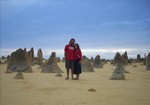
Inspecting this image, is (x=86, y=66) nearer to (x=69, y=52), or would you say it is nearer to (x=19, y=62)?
(x=19, y=62)

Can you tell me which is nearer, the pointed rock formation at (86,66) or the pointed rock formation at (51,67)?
the pointed rock formation at (51,67)

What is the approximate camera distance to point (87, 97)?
25.0 feet

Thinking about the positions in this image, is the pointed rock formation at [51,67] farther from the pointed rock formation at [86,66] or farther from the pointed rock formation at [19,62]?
the pointed rock formation at [86,66]

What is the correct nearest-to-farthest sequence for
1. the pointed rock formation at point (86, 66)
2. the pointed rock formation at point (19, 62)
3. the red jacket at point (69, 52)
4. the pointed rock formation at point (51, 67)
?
the red jacket at point (69, 52), the pointed rock formation at point (19, 62), the pointed rock formation at point (51, 67), the pointed rock formation at point (86, 66)

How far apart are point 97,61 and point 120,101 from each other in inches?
869

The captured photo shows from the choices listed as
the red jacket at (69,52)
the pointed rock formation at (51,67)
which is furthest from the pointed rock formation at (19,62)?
the red jacket at (69,52)

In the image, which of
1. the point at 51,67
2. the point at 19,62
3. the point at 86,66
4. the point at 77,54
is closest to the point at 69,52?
the point at 77,54

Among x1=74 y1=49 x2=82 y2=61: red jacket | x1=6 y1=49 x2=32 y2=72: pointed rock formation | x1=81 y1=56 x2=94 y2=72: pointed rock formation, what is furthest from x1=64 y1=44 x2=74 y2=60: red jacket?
x1=81 y1=56 x2=94 y2=72: pointed rock formation

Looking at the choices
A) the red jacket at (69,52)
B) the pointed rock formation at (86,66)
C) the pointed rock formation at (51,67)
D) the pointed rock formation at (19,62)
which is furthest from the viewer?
the pointed rock formation at (86,66)

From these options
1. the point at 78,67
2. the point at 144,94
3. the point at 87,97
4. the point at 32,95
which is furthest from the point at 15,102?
the point at 78,67

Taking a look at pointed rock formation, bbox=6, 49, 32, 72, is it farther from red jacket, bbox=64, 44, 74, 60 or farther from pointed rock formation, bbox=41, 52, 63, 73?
red jacket, bbox=64, 44, 74, 60

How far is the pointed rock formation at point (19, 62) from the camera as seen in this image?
18000 millimetres

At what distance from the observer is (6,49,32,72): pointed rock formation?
709 inches

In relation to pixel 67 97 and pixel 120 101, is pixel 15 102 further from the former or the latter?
pixel 120 101
